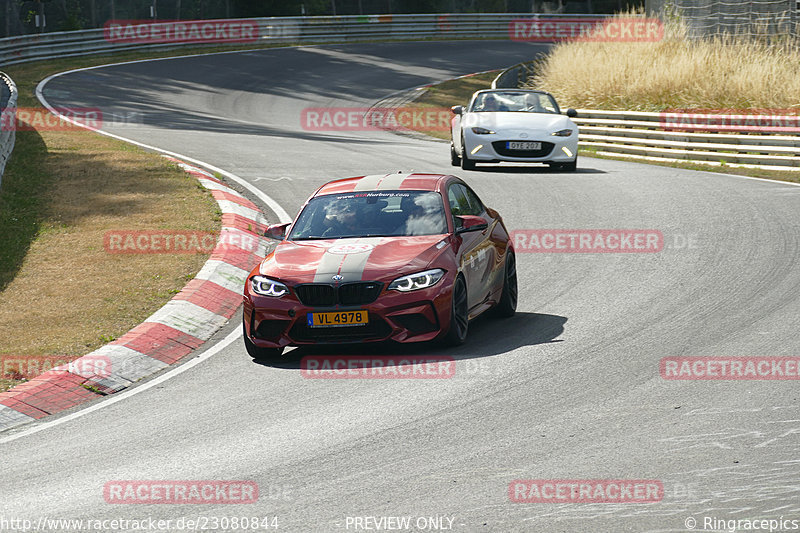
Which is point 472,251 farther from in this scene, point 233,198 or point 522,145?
point 522,145

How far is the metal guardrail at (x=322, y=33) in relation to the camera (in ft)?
138

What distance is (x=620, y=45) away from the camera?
32.8 m

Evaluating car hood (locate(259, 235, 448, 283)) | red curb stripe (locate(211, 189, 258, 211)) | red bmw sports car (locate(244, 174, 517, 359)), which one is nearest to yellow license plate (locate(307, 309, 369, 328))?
red bmw sports car (locate(244, 174, 517, 359))

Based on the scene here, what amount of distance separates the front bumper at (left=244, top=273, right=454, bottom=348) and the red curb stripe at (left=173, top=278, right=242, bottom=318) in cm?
235

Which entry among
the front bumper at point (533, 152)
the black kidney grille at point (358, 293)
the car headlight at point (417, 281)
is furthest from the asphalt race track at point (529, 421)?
the front bumper at point (533, 152)

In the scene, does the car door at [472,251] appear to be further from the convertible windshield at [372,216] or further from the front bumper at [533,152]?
the front bumper at [533,152]

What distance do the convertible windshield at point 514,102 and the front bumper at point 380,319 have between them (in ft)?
42.7

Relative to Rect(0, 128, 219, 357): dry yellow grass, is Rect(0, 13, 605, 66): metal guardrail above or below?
above

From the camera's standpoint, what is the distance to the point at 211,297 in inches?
472

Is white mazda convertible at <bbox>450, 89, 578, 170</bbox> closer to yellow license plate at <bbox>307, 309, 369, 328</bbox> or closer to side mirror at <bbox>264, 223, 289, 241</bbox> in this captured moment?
side mirror at <bbox>264, 223, 289, 241</bbox>

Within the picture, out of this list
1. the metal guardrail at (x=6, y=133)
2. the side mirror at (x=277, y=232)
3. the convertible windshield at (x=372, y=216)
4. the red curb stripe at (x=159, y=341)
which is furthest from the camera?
the metal guardrail at (x=6, y=133)

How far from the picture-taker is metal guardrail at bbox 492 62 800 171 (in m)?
22.0

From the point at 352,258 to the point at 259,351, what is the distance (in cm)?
111

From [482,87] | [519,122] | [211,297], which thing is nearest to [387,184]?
[211,297]
